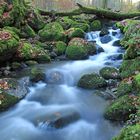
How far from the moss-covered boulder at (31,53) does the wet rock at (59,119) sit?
487cm

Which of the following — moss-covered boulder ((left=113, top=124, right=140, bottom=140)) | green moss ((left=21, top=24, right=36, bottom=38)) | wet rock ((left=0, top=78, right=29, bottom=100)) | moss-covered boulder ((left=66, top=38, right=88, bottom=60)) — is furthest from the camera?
green moss ((left=21, top=24, right=36, bottom=38))

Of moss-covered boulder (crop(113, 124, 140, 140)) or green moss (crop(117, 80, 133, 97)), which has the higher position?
moss-covered boulder (crop(113, 124, 140, 140))

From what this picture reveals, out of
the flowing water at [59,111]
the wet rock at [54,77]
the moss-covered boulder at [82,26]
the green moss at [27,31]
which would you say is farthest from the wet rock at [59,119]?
the moss-covered boulder at [82,26]

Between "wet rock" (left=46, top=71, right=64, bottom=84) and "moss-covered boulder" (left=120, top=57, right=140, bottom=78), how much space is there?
89.5 inches

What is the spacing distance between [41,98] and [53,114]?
55.7 inches

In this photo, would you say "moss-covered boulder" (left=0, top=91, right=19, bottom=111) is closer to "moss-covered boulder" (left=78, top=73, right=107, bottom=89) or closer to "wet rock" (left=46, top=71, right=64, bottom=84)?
"wet rock" (left=46, top=71, right=64, bottom=84)

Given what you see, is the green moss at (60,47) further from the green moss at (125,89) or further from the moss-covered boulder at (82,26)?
the green moss at (125,89)

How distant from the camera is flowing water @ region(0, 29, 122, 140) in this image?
730cm

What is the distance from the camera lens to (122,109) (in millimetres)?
7801

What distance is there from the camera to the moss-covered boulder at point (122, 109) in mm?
7762

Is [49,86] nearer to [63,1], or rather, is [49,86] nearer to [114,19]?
[114,19]

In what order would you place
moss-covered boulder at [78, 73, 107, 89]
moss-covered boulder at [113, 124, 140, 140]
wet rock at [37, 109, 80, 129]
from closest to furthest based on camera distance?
moss-covered boulder at [113, 124, 140, 140] → wet rock at [37, 109, 80, 129] → moss-covered boulder at [78, 73, 107, 89]

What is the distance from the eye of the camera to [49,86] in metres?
10.5

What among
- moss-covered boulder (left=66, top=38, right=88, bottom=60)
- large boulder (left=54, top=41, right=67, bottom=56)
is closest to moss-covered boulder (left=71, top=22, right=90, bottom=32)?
large boulder (left=54, top=41, right=67, bottom=56)
